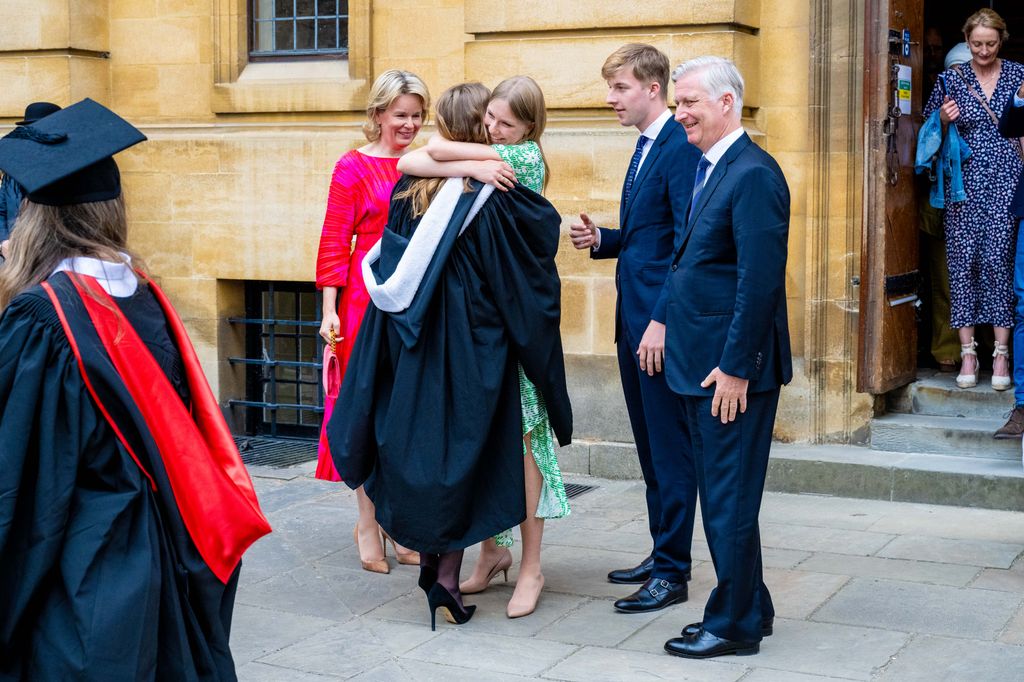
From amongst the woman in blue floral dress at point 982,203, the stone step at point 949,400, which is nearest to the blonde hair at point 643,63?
the woman in blue floral dress at point 982,203

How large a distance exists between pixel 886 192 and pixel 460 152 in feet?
10.3

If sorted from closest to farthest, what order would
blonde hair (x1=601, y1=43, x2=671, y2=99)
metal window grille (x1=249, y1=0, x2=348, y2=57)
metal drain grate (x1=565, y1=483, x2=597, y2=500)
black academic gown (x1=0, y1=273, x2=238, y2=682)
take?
black academic gown (x1=0, y1=273, x2=238, y2=682) < blonde hair (x1=601, y1=43, x2=671, y2=99) < metal drain grate (x1=565, y1=483, x2=597, y2=500) < metal window grille (x1=249, y1=0, x2=348, y2=57)

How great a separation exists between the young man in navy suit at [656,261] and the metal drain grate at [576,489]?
1.79 m

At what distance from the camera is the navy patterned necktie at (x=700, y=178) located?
4.84 meters

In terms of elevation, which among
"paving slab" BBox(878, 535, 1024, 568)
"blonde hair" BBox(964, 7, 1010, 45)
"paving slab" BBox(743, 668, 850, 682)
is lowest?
"paving slab" BBox(743, 668, 850, 682)

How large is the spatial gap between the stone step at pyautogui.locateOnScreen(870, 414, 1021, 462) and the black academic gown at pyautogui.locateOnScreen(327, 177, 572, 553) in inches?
115

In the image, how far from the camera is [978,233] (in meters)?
7.86

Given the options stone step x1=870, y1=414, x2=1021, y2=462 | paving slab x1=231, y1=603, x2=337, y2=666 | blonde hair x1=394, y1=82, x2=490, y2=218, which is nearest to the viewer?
paving slab x1=231, y1=603, x2=337, y2=666

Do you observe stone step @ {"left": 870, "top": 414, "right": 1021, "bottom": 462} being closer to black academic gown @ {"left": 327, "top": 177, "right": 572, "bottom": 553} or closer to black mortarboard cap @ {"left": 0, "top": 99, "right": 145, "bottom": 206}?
black academic gown @ {"left": 327, "top": 177, "right": 572, "bottom": 553}

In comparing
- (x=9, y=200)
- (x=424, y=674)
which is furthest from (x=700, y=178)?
(x=9, y=200)

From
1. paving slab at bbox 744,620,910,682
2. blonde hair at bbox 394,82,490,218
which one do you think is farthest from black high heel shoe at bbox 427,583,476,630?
blonde hair at bbox 394,82,490,218

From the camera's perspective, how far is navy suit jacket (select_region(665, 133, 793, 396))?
15.0 feet

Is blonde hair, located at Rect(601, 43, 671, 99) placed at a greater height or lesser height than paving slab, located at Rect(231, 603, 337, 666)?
greater

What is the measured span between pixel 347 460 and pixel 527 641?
2.94ft
